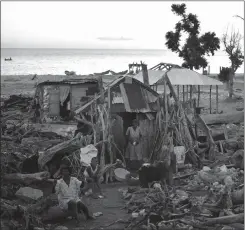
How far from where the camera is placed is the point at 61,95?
2183cm

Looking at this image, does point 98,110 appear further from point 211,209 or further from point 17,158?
point 211,209

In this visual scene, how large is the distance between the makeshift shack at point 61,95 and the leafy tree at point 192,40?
13600mm

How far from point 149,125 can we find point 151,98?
2.57ft

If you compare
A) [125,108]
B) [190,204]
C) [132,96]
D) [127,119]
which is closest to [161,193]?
[190,204]

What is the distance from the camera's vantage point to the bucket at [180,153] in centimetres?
1155

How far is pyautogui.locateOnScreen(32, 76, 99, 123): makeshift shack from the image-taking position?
2142 centimetres

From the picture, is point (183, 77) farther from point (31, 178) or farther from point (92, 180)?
point (31, 178)

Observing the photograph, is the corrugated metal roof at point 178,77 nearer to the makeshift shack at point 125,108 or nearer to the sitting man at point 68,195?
the makeshift shack at point 125,108

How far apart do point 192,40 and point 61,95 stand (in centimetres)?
1473

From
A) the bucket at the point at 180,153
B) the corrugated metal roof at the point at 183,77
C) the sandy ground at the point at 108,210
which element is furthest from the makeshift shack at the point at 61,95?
the sandy ground at the point at 108,210

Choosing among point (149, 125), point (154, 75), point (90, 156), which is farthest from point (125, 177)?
point (154, 75)

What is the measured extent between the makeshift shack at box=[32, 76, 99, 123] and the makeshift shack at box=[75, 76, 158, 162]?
9.32 metres

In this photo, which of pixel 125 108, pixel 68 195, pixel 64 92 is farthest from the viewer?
pixel 64 92

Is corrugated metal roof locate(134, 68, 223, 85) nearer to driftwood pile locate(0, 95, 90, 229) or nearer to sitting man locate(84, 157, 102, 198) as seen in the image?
driftwood pile locate(0, 95, 90, 229)
